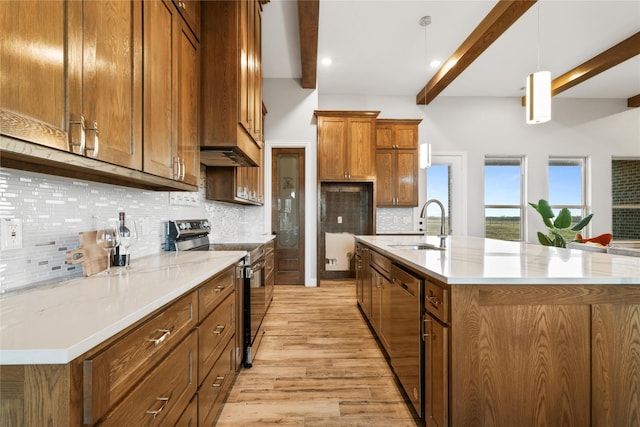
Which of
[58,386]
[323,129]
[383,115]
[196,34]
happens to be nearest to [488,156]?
[383,115]

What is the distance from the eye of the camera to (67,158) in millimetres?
927

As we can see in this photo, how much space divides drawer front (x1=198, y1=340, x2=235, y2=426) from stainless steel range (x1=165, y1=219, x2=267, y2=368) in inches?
12.9

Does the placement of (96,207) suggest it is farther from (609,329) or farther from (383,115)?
(383,115)

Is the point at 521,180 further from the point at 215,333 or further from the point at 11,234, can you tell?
the point at 11,234

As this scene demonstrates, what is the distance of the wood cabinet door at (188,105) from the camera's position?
5.72 ft

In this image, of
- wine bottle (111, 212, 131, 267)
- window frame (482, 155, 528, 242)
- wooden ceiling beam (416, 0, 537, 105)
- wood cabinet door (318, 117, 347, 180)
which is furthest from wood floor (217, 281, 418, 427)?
window frame (482, 155, 528, 242)

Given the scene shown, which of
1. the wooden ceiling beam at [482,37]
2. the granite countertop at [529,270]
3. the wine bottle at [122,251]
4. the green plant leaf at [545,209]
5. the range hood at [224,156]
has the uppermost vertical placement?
the wooden ceiling beam at [482,37]

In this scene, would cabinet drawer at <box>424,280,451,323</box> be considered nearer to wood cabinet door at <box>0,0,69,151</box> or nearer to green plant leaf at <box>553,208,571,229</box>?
wood cabinet door at <box>0,0,69,151</box>

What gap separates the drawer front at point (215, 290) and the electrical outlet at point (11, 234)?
65cm

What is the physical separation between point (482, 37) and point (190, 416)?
4.38 m

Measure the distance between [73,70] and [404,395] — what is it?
2.32 m

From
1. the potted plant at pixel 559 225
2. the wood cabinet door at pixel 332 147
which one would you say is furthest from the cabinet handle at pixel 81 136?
the potted plant at pixel 559 225

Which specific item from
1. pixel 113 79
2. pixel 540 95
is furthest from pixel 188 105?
pixel 540 95

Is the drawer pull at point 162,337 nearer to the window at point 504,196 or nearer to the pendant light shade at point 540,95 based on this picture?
the pendant light shade at point 540,95
